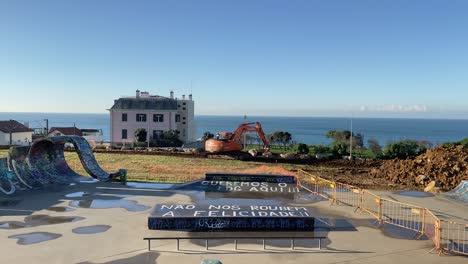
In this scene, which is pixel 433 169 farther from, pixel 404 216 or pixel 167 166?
pixel 167 166

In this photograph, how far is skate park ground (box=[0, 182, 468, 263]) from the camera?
509 inches

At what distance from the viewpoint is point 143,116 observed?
61438 mm

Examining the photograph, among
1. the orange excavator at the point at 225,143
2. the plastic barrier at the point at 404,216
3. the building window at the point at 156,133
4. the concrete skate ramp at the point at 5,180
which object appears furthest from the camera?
the building window at the point at 156,133

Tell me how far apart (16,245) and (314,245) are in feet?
32.1

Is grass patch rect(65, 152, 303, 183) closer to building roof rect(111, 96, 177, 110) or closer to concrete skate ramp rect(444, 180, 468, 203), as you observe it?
concrete skate ramp rect(444, 180, 468, 203)

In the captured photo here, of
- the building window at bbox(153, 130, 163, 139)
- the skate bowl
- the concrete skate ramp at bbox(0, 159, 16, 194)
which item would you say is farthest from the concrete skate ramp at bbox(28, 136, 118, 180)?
the building window at bbox(153, 130, 163, 139)

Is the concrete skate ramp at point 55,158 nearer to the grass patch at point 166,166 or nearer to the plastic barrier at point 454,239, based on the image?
the grass patch at point 166,166

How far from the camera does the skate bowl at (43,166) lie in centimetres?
2272

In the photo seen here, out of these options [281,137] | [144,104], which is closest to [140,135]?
[144,104]

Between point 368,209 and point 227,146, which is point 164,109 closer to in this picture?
point 227,146

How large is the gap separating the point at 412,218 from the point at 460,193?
278 inches

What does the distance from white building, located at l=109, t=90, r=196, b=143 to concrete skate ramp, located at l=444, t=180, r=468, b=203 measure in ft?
142

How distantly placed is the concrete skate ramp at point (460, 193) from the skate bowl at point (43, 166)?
19.0 m

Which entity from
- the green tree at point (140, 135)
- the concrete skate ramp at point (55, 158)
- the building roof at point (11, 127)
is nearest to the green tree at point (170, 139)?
the green tree at point (140, 135)
